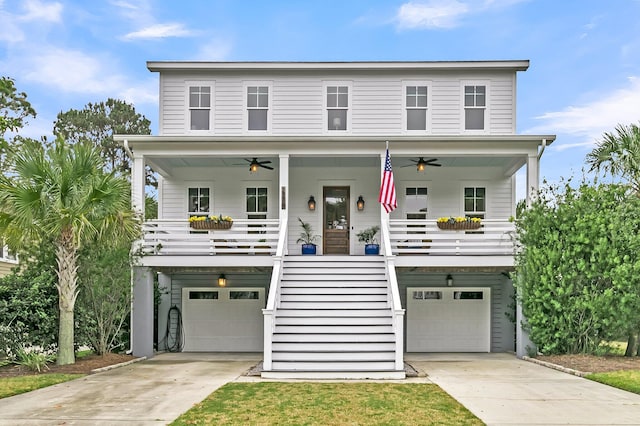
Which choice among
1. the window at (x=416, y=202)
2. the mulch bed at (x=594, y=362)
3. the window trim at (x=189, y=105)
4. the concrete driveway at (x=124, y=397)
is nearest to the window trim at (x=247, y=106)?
the window trim at (x=189, y=105)

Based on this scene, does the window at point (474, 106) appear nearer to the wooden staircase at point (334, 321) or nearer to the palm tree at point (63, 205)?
the wooden staircase at point (334, 321)

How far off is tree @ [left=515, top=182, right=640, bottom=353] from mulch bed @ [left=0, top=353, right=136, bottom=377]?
30.2 feet

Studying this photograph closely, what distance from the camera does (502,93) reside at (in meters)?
16.9

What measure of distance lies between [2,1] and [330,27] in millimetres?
11750

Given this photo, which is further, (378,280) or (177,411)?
(378,280)

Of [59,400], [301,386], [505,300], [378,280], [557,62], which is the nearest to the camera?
[59,400]

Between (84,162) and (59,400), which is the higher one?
(84,162)

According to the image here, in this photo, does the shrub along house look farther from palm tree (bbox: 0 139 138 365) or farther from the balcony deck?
palm tree (bbox: 0 139 138 365)

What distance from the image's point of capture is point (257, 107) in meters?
17.0

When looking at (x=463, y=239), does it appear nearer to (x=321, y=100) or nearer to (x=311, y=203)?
(x=311, y=203)

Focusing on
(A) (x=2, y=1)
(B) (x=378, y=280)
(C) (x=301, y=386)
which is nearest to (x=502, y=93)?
(B) (x=378, y=280)

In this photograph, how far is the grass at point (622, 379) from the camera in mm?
9337

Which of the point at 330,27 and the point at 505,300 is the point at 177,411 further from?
the point at 330,27

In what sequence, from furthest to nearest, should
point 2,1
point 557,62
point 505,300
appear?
1. point 557,62
2. point 2,1
3. point 505,300
